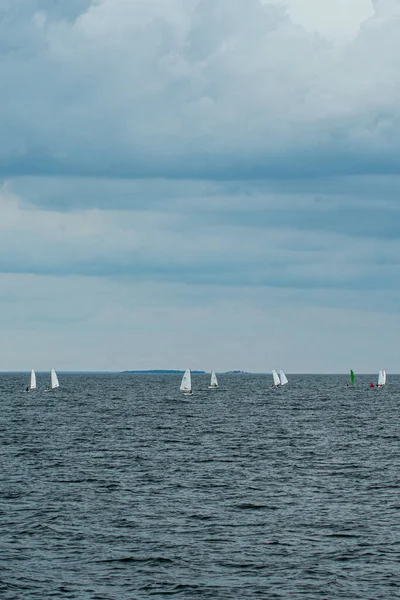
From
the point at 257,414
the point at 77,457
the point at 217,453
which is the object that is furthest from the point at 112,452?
the point at 257,414

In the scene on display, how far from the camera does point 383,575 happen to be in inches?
1471

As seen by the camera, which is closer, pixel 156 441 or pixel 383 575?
pixel 383 575

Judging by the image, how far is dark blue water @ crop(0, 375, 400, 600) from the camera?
36219mm

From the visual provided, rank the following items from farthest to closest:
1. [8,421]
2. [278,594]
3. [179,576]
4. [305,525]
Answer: [8,421] → [305,525] → [179,576] → [278,594]

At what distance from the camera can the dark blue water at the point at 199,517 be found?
3622cm

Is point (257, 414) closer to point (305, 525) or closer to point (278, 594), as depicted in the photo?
point (305, 525)

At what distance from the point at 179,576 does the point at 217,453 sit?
42633mm

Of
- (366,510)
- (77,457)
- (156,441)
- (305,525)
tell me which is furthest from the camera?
(156,441)

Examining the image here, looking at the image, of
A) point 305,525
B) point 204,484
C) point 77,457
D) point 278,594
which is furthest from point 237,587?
point 77,457

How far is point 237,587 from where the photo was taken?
116 ft

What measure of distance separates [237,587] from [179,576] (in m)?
2.93

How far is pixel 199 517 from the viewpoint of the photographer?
48.9 m

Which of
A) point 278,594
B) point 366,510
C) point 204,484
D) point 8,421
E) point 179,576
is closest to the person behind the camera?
point 278,594

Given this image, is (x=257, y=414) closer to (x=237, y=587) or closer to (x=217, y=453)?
(x=217, y=453)
